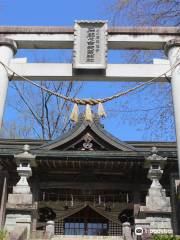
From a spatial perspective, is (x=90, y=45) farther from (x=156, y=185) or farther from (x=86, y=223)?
(x=86, y=223)

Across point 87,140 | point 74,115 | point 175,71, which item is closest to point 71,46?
point 74,115

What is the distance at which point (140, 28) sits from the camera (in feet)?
32.6

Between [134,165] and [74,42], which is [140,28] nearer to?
[74,42]

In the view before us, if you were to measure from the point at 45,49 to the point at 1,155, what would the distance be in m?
4.52

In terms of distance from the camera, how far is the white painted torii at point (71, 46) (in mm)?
9625

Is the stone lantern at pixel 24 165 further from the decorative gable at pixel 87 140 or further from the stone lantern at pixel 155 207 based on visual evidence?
the stone lantern at pixel 155 207

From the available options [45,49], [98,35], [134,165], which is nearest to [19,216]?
[134,165]

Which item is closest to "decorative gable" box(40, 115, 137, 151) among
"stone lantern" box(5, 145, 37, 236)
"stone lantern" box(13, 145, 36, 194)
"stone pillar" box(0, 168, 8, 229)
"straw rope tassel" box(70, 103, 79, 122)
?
"stone lantern" box(13, 145, 36, 194)

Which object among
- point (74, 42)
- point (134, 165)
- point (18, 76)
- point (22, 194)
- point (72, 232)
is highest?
point (74, 42)

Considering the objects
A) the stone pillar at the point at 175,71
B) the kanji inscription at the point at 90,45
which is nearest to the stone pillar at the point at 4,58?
the kanji inscription at the point at 90,45

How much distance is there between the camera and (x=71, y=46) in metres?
10.1

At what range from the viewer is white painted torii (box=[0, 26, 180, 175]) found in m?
9.62

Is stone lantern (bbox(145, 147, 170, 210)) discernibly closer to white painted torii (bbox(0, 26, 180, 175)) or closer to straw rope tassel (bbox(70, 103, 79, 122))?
white painted torii (bbox(0, 26, 180, 175))

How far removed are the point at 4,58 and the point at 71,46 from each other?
1.68m
